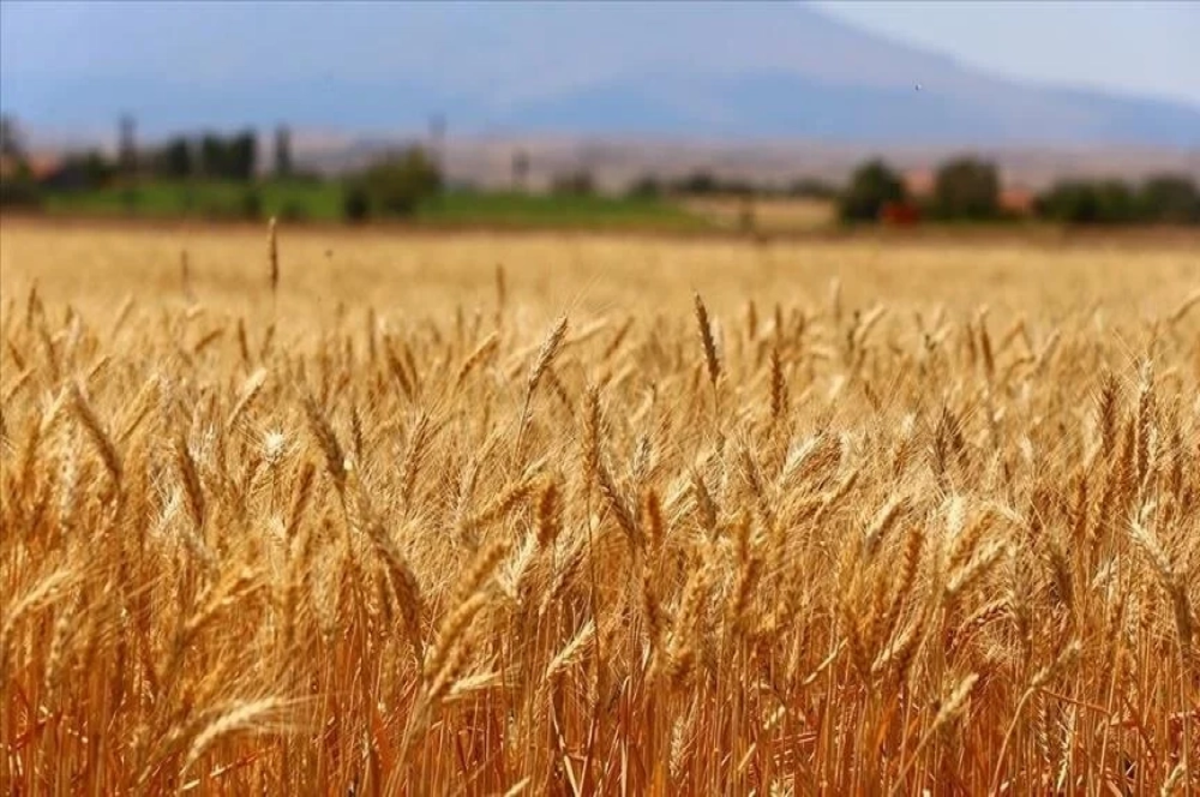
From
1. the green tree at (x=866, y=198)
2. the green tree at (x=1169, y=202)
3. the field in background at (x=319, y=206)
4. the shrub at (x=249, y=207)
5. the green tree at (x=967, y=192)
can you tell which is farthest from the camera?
the green tree at (x=1169, y=202)

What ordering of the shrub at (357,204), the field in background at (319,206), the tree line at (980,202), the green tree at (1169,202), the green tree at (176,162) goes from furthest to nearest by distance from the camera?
the green tree at (176,162) < the green tree at (1169,202) < the shrub at (357,204) < the tree line at (980,202) < the field in background at (319,206)

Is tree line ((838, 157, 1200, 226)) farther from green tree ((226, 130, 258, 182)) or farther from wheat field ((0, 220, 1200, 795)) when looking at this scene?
wheat field ((0, 220, 1200, 795))

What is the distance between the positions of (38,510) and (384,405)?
3.75ft

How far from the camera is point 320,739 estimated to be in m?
1.79

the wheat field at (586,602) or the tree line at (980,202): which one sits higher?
the wheat field at (586,602)

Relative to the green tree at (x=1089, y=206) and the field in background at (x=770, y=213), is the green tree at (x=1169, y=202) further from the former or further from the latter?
the field in background at (x=770, y=213)

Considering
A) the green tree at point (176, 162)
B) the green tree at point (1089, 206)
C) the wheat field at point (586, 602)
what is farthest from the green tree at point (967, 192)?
the wheat field at point (586, 602)

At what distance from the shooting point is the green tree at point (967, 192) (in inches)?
2372

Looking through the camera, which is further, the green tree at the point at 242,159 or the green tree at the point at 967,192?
the green tree at the point at 242,159

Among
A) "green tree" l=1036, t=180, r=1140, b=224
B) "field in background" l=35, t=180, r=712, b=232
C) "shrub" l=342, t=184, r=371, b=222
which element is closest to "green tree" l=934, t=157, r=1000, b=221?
"green tree" l=1036, t=180, r=1140, b=224

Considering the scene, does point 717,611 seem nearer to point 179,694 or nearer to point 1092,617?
point 1092,617

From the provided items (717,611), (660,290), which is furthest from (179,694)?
(660,290)

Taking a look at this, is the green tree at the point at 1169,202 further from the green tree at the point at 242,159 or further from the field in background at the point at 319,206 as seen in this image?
the green tree at the point at 242,159

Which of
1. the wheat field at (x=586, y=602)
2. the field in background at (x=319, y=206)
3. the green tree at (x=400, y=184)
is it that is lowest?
the field in background at (x=319, y=206)
